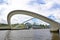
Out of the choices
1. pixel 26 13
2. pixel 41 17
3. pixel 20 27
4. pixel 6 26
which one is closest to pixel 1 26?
pixel 6 26

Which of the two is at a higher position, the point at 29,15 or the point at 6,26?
the point at 29,15

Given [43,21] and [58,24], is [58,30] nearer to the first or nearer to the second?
[58,24]

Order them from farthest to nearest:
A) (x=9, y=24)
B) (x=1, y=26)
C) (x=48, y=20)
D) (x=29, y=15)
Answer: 1. (x=9, y=24)
2. (x=1, y=26)
3. (x=29, y=15)
4. (x=48, y=20)

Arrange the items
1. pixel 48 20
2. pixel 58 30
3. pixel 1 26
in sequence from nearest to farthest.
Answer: pixel 58 30
pixel 48 20
pixel 1 26

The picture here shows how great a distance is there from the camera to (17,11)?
7.04m

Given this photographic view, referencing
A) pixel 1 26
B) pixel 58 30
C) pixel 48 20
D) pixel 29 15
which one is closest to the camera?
pixel 58 30

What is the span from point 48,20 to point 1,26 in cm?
223

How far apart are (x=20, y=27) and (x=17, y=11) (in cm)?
74

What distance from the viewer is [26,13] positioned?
678 cm

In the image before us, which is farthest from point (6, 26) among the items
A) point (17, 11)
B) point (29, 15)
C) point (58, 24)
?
point (58, 24)

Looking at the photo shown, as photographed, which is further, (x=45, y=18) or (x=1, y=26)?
(x=1, y=26)

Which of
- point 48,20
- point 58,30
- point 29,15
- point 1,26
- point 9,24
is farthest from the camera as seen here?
point 9,24

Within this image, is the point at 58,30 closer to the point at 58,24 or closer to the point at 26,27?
the point at 58,24

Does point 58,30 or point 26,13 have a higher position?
point 26,13
